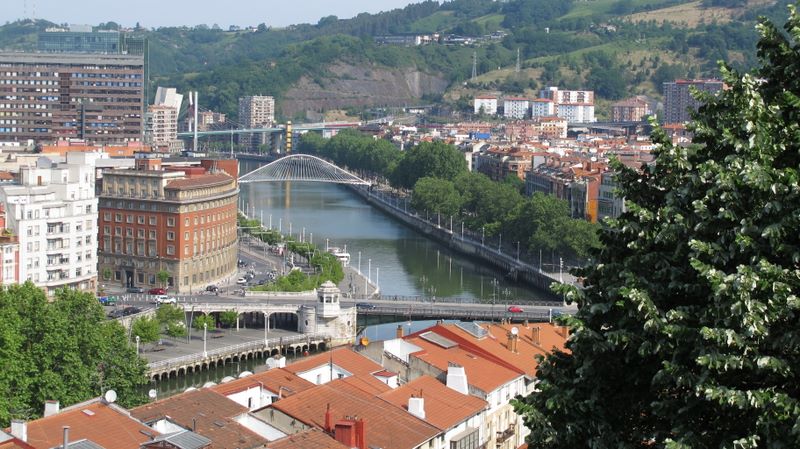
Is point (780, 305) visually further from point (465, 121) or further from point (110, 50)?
point (465, 121)

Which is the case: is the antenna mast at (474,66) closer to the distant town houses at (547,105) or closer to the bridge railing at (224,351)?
the distant town houses at (547,105)

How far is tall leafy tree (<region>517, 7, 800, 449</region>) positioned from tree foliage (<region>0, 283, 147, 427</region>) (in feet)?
50.2

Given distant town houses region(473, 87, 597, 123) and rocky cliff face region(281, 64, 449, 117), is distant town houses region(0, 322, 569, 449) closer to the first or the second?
distant town houses region(473, 87, 597, 123)

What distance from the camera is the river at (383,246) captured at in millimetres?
50625

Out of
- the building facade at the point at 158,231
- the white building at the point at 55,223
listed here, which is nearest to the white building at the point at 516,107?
Result: the building facade at the point at 158,231

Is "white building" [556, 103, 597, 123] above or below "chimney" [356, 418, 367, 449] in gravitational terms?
above

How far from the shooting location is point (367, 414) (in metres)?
19.4

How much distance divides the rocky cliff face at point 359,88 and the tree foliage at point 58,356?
5566 inches

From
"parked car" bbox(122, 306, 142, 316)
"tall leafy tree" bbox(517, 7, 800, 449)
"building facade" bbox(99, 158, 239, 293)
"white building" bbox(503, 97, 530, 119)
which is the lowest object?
"parked car" bbox(122, 306, 142, 316)

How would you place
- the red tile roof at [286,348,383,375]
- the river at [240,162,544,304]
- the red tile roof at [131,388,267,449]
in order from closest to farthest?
the red tile roof at [131,388,267,449] < the red tile roof at [286,348,383,375] < the river at [240,162,544,304]

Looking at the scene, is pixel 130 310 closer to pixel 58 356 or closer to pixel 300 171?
pixel 58 356

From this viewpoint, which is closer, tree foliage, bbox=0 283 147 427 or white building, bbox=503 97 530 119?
tree foliage, bbox=0 283 147 427

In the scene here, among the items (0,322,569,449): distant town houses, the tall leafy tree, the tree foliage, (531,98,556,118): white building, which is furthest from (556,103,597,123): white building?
the tall leafy tree

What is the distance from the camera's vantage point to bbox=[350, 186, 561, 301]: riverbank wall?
52.9m
